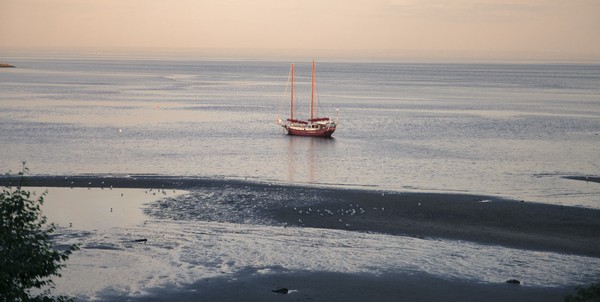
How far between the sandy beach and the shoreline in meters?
0.05

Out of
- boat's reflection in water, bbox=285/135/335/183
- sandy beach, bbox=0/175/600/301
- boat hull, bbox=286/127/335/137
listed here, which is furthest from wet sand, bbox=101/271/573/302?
boat hull, bbox=286/127/335/137

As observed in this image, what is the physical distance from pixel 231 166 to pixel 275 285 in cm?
3300

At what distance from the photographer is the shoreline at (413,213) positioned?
1566 inches

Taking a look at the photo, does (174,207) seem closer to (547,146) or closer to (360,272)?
(360,272)

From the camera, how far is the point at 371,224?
4209cm

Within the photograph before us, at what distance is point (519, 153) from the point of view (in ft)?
242

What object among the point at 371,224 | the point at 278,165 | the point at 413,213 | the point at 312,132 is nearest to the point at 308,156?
the point at 278,165

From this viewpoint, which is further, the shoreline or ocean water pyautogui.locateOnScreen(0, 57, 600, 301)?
the shoreline

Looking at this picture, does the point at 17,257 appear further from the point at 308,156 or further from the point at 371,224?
the point at 308,156

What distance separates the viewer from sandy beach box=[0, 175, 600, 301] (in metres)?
30.6

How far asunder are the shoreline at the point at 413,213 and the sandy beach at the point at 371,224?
5cm

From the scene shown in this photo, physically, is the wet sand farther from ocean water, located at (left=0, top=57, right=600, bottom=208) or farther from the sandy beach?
ocean water, located at (left=0, top=57, right=600, bottom=208)

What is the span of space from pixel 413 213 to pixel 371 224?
13.0 feet

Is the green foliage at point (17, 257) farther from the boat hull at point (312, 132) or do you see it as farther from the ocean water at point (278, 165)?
the boat hull at point (312, 132)
